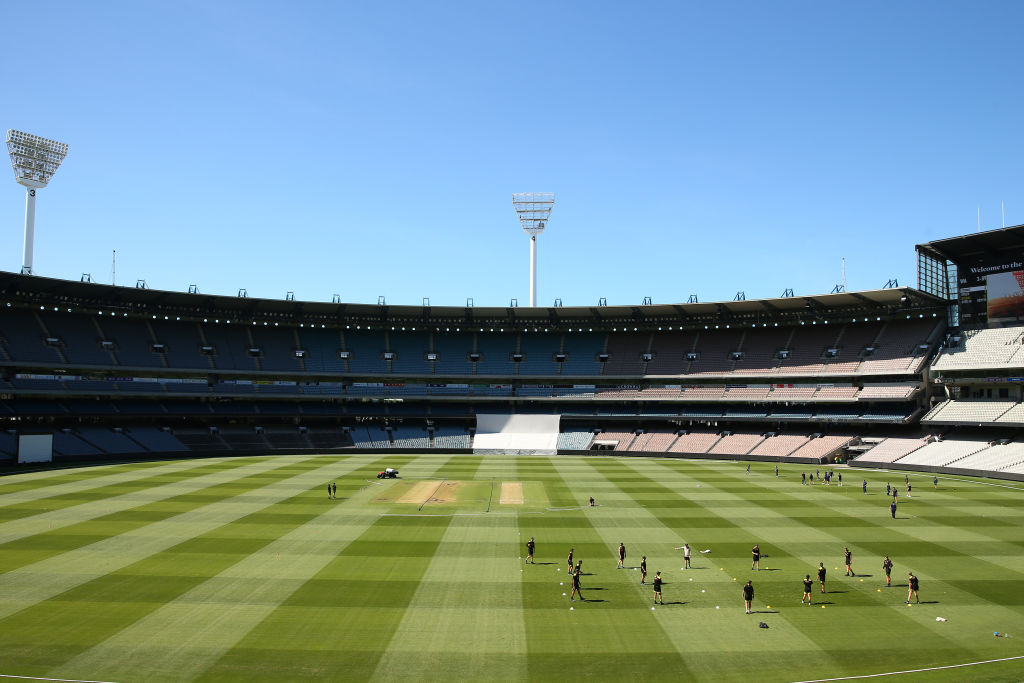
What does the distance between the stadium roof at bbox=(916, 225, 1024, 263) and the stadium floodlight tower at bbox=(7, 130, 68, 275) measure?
89395mm

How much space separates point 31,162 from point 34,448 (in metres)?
35.6

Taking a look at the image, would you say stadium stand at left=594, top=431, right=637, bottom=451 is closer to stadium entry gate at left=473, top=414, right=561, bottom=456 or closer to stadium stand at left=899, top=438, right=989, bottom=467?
stadium entry gate at left=473, top=414, right=561, bottom=456

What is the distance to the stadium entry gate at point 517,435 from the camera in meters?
72.8

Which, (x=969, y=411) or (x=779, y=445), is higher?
(x=969, y=411)

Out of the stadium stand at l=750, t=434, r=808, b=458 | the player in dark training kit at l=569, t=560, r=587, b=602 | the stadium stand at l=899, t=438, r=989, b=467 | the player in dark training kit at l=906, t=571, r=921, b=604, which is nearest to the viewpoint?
the player in dark training kit at l=906, t=571, r=921, b=604

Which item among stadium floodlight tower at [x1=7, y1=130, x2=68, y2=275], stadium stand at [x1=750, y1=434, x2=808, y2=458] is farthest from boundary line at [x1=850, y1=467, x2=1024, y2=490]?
stadium floodlight tower at [x1=7, y1=130, x2=68, y2=275]

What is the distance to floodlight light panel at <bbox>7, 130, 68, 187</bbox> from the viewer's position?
72.2 meters

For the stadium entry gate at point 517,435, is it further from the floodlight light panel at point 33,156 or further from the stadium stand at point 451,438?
the floodlight light panel at point 33,156

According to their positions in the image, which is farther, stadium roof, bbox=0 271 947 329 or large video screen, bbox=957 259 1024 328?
stadium roof, bbox=0 271 947 329

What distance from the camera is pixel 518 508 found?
37.1 m

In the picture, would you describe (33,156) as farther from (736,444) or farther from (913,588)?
(913,588)

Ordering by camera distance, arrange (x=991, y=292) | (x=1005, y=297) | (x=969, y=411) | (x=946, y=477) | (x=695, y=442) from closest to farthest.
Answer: (x=946, y=477) < (x=969, y=411) < (x=1005, y=297) < (x=991, y=292) < (x=695, y=442)

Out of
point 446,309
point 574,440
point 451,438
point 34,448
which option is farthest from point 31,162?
point 574,440

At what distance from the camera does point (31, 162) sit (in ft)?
239
